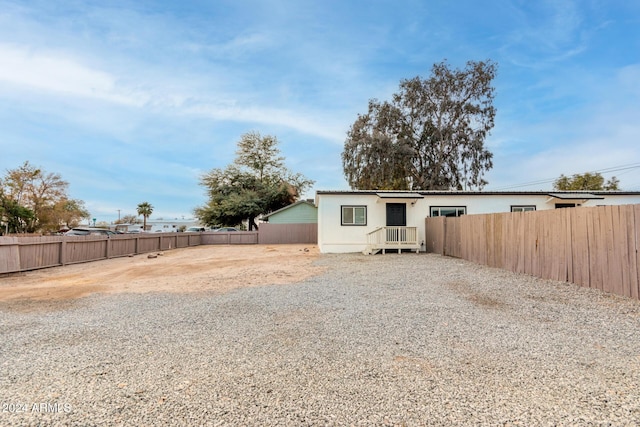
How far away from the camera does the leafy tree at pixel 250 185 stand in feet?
102

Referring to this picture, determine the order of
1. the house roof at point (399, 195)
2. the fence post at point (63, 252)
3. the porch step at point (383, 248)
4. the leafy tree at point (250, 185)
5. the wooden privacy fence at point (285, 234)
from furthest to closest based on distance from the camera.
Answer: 1. the leafy tree at point (250, 185)
2. the wooden privacy fence at point (285, 234)
3. the house roof at point (399, 195)
4. the porch step at point (383, 248)
5. the fence post at point (63, 252)

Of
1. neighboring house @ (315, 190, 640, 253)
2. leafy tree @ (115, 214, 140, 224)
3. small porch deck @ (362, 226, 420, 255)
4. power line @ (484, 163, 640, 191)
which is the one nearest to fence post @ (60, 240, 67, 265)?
neighboring house @ (315, 190, 640, 253)

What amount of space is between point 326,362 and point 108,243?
1432cm

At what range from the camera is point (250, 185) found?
33344 millimetres

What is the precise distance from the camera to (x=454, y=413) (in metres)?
2.24

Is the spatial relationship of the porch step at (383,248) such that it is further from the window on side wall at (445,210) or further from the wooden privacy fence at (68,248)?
the wooden privacy fence at (68,248)

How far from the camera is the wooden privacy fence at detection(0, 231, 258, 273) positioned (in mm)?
9492

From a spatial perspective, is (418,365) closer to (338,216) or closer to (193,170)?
(338,216)

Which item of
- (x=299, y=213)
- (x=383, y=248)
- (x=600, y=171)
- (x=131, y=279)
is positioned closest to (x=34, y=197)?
(x=299, y=213)

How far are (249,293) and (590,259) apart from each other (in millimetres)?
6862

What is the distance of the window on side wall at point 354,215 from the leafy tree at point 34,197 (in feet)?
Answer: 92.1

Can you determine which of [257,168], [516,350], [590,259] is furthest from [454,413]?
[257,168]

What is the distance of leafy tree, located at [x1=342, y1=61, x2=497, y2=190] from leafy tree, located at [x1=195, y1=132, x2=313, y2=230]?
8.49 m

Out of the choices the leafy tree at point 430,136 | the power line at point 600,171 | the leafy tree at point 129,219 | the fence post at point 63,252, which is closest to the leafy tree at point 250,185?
the leafy tree at point 430,136
